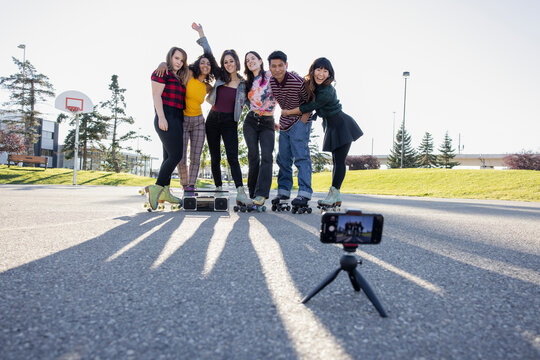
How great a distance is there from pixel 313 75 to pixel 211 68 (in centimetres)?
155

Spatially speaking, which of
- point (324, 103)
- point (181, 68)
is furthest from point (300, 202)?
point (181, 68)

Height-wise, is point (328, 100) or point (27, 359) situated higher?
point (328, 100)

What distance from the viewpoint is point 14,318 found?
45.0 inches

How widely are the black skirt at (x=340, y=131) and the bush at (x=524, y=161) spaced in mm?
42414

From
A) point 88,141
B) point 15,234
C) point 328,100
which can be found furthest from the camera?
point 88,141

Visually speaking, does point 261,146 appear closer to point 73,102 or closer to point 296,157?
point 296,157

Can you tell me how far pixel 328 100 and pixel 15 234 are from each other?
11.8 feet

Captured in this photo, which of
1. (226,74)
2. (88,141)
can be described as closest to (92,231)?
(226,74)

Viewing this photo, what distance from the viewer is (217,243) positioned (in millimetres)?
2508

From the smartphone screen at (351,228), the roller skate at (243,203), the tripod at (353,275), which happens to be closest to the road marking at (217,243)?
the tripod at (353,275)

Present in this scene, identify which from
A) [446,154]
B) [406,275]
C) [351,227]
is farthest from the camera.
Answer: [446,154]

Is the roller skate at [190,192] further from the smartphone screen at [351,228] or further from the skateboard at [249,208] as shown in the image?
the smartphone screen at [351,228]

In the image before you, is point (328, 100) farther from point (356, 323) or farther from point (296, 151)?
point (356, 323)

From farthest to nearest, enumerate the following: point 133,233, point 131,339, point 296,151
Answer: point 296,151 → point 133,233 → point 131,339
